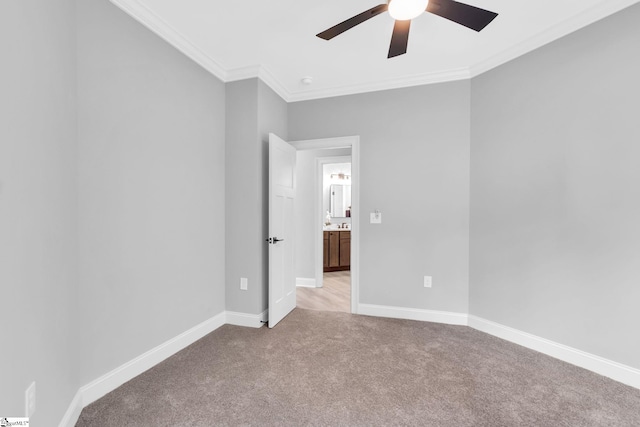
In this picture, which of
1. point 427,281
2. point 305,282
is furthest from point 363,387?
point 305,282

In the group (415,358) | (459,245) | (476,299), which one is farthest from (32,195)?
(476,299)

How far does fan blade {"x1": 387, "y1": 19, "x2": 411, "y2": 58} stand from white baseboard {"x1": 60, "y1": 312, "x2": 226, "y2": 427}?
2849 mm

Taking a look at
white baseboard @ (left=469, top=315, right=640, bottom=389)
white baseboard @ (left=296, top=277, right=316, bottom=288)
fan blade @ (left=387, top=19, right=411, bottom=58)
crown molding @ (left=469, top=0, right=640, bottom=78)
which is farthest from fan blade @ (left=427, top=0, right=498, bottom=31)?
white baseboard @ (left=296, top=277, right=316, bottom=288)

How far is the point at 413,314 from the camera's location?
3221mm

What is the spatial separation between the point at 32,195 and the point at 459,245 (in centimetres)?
329

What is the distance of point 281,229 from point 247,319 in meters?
1.00

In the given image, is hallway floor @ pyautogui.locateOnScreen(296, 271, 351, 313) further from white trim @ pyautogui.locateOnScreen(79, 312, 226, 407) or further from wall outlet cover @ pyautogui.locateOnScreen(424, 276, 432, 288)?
white trim @ pyautogui.locateOnScreen(79, 312, 226, 407)

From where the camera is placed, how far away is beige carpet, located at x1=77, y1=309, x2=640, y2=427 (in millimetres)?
1688

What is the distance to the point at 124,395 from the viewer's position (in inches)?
73.5

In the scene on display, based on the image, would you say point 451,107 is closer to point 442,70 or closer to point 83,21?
point 442,70

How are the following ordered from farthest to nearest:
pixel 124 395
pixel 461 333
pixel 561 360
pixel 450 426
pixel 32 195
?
pixel 461 333 < pixel 561 360 < pixel 124 395 < pixel 450 426 < pixel 32 195

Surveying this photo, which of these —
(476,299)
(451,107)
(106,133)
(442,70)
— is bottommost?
(476,299)

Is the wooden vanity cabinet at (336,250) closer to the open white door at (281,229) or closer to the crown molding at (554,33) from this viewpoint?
the open white door at (281,229)

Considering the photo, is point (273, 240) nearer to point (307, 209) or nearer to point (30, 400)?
point (307, 209)
